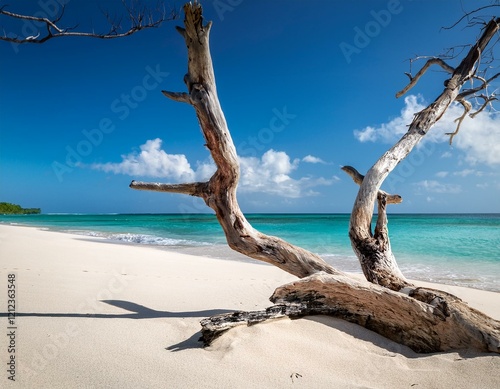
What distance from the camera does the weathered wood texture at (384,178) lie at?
3281 millimetres

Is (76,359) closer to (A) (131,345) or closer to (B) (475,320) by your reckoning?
(A) (131,345)

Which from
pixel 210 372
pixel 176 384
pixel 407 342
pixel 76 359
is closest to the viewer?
pixel 176 384

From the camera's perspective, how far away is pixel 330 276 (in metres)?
2.76

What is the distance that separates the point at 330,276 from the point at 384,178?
168 centimetres

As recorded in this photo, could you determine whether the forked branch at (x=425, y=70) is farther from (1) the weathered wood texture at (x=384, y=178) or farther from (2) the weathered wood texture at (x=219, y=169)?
(2) the weathered wood texture at (x=219, y=169)

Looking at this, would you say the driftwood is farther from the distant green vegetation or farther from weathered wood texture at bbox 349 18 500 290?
the distant green vegetation

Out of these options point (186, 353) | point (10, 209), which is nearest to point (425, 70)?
point (186, 353)

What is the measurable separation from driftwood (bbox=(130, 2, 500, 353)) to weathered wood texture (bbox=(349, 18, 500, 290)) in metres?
0.01

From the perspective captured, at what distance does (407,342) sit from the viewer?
2566 millimetres

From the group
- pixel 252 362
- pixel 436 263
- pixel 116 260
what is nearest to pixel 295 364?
pixel 252 362

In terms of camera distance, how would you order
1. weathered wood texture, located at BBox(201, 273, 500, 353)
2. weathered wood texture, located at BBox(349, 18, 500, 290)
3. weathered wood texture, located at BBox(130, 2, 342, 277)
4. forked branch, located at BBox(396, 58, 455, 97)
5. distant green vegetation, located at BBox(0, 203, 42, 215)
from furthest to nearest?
distant green vegetation, located at BBox(0, 203, 42, 215) < forked branch, located at BBox(396, 58, 455, 97) < weathered wood texture, located at BBox(349, 18, 500, 290) < weathered wood texture, located at BBox(130, 2, 342, 277) < weathered wood texture, located at BBox(201, 273, 500, 353)

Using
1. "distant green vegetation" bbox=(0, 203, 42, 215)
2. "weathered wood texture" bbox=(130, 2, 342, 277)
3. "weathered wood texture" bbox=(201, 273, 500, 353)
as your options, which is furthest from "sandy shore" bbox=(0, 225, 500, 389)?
"distant green vegetation" bbox=(0, 203, 42, 215)

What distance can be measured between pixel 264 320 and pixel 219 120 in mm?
1970

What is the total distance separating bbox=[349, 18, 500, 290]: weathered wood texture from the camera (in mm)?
3281
